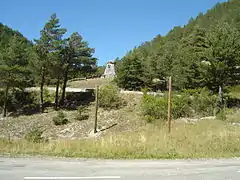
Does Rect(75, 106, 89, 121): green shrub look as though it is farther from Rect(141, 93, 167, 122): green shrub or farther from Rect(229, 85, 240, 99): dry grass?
Rect(229, 85, 240, 99): dry grass

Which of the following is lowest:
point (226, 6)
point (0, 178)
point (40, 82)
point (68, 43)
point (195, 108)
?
point (0, 178)

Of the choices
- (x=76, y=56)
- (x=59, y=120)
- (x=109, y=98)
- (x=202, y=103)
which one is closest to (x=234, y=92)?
(x=202, y=103)

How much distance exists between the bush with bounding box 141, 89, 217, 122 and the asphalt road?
77.8ft

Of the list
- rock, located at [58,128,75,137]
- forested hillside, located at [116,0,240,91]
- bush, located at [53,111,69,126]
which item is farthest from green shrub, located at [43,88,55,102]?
rock, located at [58,128,75,137]

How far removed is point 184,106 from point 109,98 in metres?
12.5

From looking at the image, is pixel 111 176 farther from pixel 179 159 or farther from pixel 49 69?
pixel 49 69

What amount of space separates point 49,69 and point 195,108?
72.3 ft

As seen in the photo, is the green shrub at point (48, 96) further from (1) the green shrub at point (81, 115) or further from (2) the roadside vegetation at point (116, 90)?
(1) the green shrub at point (81, 115)

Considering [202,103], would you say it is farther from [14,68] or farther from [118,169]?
[118,169]

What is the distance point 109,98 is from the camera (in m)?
45.4

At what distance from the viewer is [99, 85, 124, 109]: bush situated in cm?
4547

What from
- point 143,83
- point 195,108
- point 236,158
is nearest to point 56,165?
point 236,158

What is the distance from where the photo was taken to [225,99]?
41.4m

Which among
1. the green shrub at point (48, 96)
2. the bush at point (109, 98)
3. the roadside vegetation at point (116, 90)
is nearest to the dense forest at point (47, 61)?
the roadside vegetation at point (116, 90)
